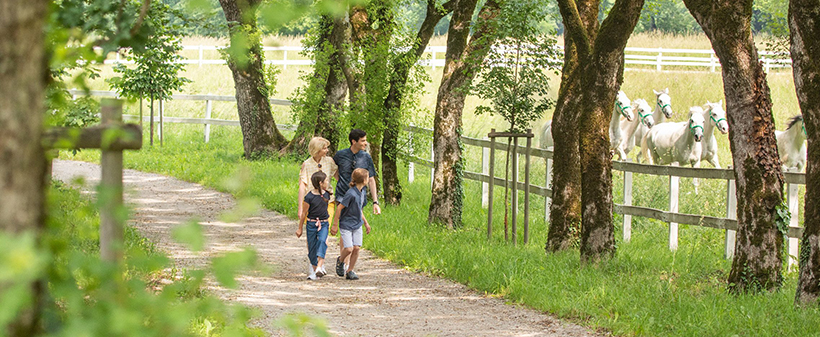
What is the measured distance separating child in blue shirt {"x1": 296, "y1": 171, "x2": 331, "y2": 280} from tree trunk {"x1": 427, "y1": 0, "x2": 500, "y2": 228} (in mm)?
4040

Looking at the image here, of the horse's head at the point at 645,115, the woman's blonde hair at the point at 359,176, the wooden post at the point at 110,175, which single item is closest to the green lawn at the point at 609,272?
the wooden post at the point at 110,175

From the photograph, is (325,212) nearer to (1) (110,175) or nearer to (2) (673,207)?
(2) (673,207)

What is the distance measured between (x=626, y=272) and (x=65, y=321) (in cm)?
777

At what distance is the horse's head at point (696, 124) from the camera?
651 inches

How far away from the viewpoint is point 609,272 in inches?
368

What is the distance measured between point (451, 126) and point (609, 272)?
4.74 meters

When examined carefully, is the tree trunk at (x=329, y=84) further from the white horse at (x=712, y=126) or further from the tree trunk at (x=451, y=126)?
the white horse at (x=712, y=126)

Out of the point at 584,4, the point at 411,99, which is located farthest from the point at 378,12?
the point at 584,4

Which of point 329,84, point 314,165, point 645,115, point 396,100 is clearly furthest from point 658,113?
point 314,165

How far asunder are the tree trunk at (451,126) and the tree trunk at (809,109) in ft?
19.9

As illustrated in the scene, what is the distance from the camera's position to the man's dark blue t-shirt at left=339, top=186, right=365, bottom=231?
9672mm

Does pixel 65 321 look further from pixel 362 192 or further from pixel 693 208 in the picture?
pixel 693 208

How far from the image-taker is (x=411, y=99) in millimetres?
15305

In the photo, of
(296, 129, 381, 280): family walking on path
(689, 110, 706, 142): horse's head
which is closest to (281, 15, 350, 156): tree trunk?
(296, 129, 381, 280): family walking on path
